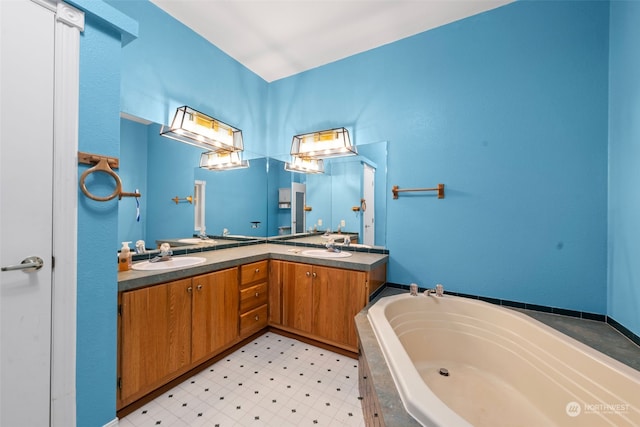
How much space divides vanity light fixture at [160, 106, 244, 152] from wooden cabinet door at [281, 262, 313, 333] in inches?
53.2

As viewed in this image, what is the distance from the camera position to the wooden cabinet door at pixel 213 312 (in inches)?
67.9

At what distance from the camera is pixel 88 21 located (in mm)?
1126

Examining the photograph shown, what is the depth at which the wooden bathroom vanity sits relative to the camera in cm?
140

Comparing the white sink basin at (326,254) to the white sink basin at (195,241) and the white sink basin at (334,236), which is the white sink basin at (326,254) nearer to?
the white sink basin at (334,236)

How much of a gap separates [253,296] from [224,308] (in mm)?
311

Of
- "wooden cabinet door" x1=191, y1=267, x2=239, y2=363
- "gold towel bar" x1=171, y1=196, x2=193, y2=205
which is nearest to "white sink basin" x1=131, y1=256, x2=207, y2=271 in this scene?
"wooden cabinet door" x1=191, y1=267, x2=239, y2=363

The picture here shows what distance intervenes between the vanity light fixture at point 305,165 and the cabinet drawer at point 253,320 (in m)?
1.53

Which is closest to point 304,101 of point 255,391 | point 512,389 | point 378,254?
point 378,254

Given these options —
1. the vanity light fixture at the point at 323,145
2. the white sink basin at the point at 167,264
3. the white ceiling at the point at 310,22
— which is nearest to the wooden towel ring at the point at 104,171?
the white sink basin at the point at 167,264

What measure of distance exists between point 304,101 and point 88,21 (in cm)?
199

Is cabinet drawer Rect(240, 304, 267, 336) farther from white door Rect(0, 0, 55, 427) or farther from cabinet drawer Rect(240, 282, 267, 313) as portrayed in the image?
white door Rect(0, 0, 55, 427)

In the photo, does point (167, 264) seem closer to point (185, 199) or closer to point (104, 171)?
point (185, 199)

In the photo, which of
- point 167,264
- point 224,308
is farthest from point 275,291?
point 167,264

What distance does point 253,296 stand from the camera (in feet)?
7.23
